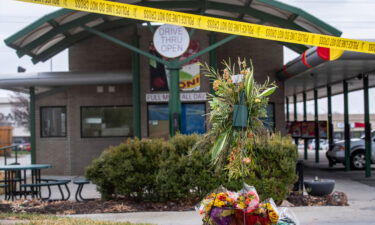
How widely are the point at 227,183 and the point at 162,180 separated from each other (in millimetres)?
1294

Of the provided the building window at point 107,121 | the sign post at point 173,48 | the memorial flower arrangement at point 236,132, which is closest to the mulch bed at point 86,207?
the sign post at point 173,48

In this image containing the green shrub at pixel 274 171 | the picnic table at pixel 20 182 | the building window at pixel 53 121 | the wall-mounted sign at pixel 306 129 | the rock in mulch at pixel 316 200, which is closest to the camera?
the green shrub at pixel 274 171

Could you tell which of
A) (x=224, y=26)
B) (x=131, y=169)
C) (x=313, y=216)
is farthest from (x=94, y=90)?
(x=313, y=216)

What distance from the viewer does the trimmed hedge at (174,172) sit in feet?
35.6

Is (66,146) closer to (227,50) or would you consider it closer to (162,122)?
(162,122)

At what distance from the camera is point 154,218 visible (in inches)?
394

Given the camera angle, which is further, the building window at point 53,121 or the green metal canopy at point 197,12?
the building window at point 53,121

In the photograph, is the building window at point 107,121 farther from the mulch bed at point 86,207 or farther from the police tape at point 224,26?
the police tape at point 224,26

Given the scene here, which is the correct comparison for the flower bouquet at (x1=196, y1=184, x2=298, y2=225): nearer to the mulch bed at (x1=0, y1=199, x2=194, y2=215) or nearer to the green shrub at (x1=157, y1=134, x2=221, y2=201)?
the green shrub at (x1=157, y1=134, x2=221, y2=201)

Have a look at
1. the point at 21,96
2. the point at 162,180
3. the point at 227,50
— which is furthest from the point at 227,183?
the point at 21,96

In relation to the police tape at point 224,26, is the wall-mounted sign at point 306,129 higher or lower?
lower

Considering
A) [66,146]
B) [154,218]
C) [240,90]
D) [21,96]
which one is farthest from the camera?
[21,96]

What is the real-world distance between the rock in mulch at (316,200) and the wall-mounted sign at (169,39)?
16.6ft

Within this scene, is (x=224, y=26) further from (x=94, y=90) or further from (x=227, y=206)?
(x=94, y=90)
